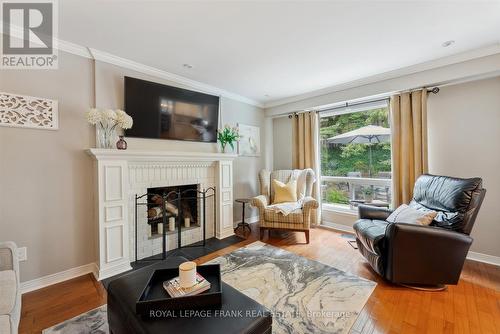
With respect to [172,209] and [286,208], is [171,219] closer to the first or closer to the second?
[172,209]

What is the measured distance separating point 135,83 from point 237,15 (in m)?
1.49

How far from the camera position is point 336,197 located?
12.6ft

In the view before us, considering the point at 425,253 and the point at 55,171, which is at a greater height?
the point at 55,171

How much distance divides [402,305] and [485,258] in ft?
5.39

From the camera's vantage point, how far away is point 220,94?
3537 mm

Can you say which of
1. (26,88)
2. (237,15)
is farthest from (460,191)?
(26,88)

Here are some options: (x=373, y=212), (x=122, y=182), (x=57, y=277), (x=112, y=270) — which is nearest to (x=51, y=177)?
(x=122, y=182)

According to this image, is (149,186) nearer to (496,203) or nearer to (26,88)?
(26,88)

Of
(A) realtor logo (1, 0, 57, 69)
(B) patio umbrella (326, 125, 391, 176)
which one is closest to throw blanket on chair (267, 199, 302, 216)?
(B) patio umbrella (326, 125, 391, 176)

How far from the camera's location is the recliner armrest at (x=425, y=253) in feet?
6.09

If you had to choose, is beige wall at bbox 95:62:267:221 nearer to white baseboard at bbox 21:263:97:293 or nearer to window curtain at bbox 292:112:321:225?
window curtain at bbox 292:112:321:225

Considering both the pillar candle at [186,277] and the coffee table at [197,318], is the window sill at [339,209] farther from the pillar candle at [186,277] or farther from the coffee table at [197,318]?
the pillar candle at [186,277]

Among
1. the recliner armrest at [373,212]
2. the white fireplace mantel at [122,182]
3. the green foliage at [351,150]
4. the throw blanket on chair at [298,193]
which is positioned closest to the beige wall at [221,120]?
the white fireplace mantel at [122,182]

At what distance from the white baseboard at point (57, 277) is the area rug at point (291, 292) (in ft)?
2.45
